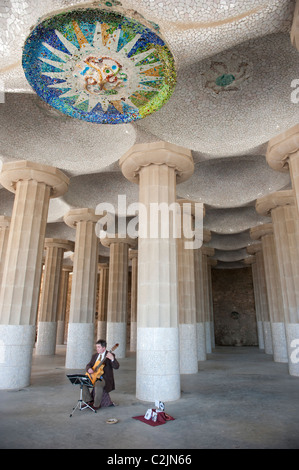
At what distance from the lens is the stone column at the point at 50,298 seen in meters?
17.2

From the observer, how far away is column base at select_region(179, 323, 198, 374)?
10.8m

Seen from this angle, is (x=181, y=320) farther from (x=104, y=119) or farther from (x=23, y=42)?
(x=23, y=42)

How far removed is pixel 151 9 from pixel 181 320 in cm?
955

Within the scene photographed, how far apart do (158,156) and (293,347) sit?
7.63m

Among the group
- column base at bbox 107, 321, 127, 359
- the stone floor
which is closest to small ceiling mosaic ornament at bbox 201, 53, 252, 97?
the stone floor

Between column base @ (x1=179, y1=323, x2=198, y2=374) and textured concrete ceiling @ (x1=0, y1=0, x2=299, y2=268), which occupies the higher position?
textured concrete ceiling @ (x1=0, y1=0, x2=299, y2=268)

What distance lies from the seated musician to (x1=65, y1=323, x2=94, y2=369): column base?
5841mm

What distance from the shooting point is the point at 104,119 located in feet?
18.5

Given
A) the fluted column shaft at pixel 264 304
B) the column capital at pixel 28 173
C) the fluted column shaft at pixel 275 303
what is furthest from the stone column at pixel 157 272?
the fluted column shaft at pixel 264 304

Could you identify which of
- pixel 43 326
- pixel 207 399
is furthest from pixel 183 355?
pixel 43 326

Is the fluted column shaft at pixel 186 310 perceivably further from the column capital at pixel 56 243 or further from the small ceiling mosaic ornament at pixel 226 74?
the column capital at pixel 56 243

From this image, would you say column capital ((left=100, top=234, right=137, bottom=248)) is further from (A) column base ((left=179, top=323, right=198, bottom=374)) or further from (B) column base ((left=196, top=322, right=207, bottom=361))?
(A) column base ((left=179, top=323, right=198, bottom=374))

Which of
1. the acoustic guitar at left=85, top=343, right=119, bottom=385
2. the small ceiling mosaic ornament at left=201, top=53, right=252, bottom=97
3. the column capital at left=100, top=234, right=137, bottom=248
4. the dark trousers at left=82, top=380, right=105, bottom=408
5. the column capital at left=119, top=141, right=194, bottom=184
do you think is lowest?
the dark trousers at left=82, top=380, right=105, bottom=408

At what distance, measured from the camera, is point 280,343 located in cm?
1365
